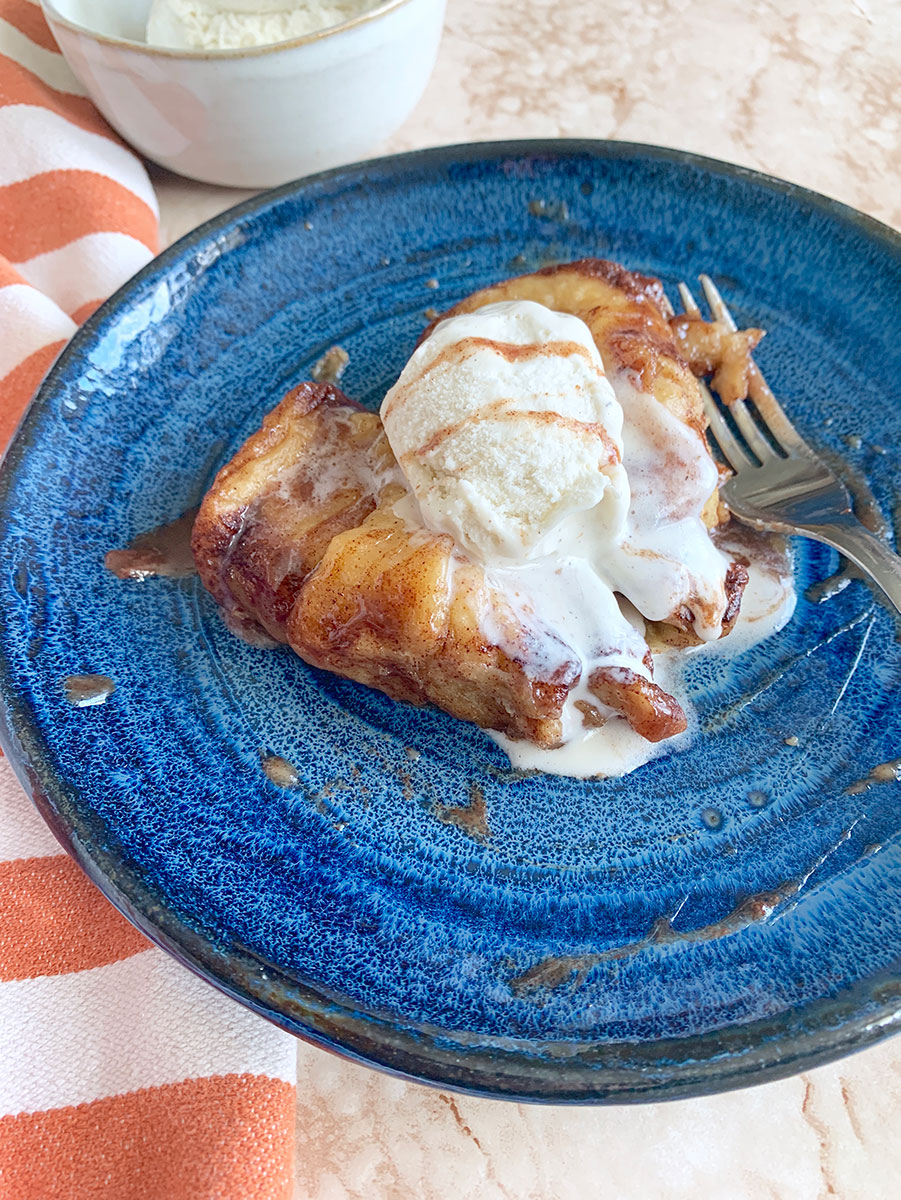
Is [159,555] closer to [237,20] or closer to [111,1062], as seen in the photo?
[111,1062]

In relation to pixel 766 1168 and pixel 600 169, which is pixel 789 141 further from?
pixel 766 1168

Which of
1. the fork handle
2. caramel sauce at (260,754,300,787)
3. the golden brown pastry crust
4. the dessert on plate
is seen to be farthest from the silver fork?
caramel sauce at (260,754,300,787)

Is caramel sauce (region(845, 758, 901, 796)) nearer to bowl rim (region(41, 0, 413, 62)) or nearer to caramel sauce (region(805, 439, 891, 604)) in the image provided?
caramel sauce (region(805, 439, 891, 604))

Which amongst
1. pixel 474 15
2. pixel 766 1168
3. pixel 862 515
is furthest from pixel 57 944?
pixel 474 15

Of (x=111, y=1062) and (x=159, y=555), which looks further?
(x=159, y=555)

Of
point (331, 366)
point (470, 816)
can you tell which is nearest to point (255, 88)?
point (331, 366)

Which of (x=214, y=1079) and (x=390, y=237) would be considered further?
(x=390, y=237)
